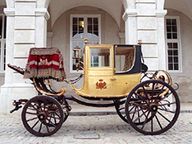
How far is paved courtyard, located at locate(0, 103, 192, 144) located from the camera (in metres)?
5.21

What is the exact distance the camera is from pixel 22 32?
9422mm

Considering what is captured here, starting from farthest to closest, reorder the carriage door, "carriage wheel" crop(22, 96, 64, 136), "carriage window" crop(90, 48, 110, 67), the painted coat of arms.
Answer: the carriage door
"carriage window" crop(90, 48, 110, 67)
the painted coat of arms
"carriage wheel" crop(22, 96, 64, 136)

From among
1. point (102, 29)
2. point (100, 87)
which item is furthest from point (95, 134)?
point (102, 29)

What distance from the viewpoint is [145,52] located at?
31.2 feet

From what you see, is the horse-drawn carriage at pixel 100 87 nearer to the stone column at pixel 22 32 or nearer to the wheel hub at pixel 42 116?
the wheel hub at pixel 42 116

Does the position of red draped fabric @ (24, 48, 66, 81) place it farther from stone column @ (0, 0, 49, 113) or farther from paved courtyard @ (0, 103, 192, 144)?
stone column @ (0, 0, 49, 113)

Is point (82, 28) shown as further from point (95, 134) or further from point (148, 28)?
point (95, 134)

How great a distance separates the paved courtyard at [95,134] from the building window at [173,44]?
251 inches

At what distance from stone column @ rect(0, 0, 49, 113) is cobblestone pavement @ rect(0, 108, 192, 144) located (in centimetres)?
203

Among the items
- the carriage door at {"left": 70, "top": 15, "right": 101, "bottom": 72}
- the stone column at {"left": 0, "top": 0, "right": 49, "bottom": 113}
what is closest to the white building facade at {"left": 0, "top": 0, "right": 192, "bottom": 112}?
the carriage door at {"left": 70, "top": 15, "right": 101, "bottom": 72}

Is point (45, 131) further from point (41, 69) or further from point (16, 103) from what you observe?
point (41, 69)

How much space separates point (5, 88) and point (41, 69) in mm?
3796

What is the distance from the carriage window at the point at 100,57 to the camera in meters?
6.00

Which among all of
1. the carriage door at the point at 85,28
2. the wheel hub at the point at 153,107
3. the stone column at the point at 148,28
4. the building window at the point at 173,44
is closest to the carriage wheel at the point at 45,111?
the wheel hub at the point at 153,107
